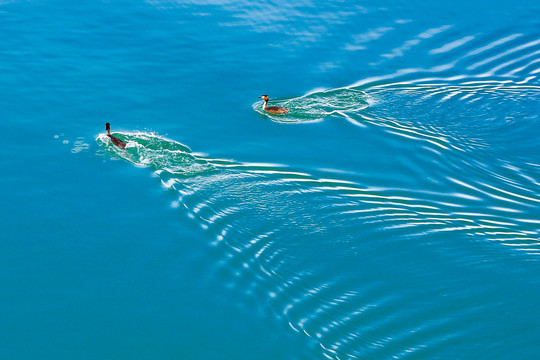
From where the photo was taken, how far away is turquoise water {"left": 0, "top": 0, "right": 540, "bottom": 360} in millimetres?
11422

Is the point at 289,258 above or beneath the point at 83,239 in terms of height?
above

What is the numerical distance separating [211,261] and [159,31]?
11.8 meters

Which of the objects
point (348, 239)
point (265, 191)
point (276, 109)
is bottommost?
point (348, 239)

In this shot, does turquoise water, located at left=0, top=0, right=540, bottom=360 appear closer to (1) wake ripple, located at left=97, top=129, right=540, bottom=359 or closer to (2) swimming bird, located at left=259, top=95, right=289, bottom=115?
(1) wake ripple, located at left=97, top=129, right=540, bottom=359

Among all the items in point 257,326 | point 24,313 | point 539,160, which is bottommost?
point 24,313

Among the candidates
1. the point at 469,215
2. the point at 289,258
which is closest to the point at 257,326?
the point at 289,258

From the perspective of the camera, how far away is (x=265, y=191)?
14.5 metres

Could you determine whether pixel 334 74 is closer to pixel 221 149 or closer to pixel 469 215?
pixel 221 149

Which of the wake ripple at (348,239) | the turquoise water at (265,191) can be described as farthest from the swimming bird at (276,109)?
the wake ripple at (348,239)

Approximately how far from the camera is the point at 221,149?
16000mm

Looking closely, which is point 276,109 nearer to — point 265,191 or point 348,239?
point 265,191

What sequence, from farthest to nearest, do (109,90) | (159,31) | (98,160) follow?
(159,31)
(109,90)
(98,160)

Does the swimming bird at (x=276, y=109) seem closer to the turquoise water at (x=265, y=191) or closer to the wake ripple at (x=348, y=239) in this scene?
the turquoise water at (x=265, y=191)

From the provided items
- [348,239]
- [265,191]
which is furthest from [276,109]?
[348,239]
